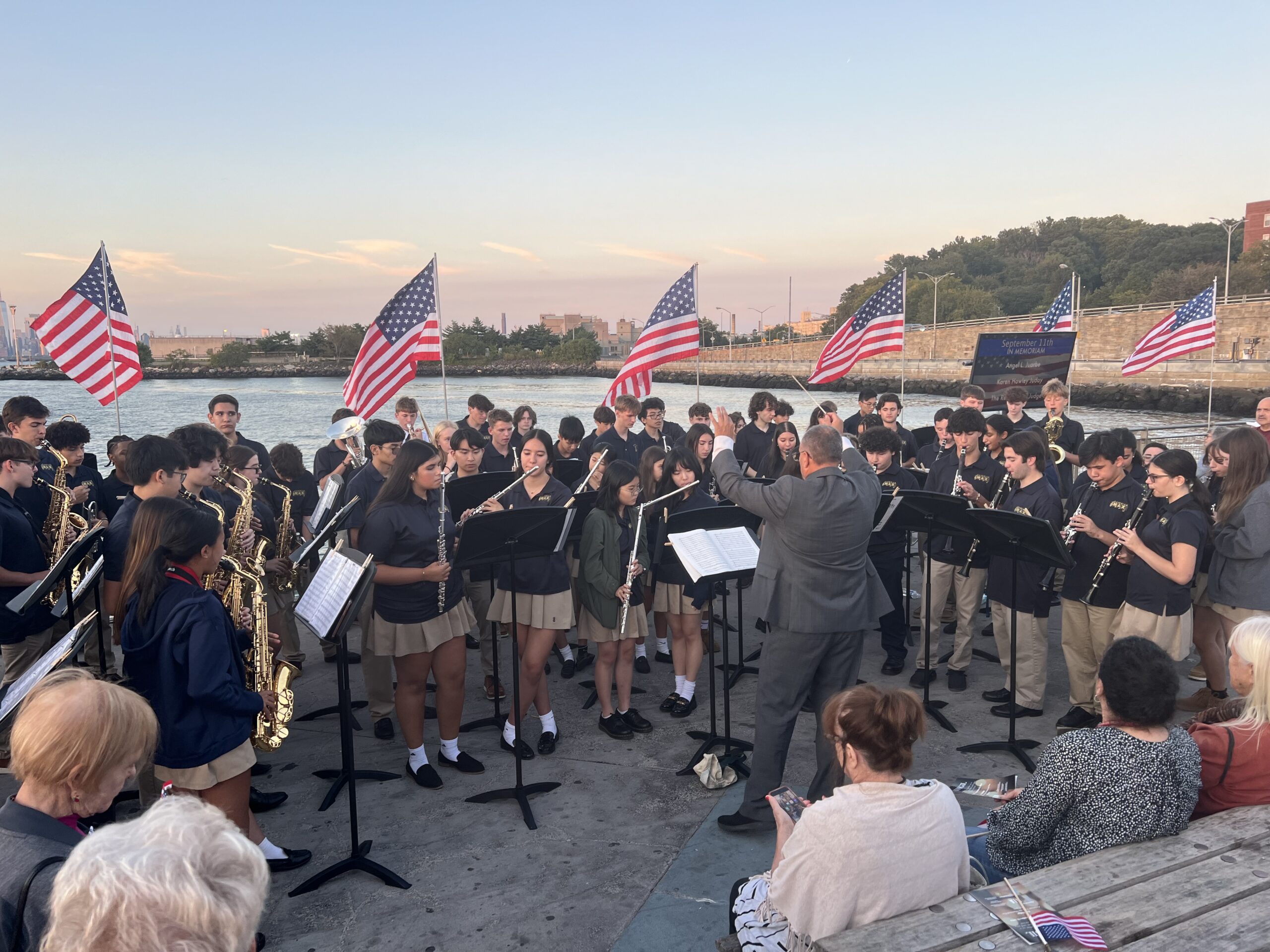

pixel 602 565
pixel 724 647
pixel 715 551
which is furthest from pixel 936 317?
pixel 715 551

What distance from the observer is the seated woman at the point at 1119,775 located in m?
2.95

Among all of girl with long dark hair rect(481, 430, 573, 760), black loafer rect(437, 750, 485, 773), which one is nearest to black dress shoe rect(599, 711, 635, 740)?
girl with long dark hair rect(481, 430, 573, 760)

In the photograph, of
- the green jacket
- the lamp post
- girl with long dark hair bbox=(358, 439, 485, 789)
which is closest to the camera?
girl with long dark hair bbox=(358, 439, 485, 789)

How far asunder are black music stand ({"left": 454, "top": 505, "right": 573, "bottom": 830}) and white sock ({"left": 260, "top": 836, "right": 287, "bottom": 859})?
1.13 m

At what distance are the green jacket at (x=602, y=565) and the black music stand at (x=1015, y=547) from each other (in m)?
2.42

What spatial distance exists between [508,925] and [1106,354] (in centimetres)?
6543

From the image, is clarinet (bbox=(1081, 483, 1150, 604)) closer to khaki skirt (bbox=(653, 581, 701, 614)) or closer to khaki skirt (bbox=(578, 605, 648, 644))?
khaki skirt (bbox=(653, 581, 701, 614))

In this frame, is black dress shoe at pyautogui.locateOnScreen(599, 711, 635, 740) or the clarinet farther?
black dress shoe at pyautogui.locateOnScreen(599, 711, 635, 740)

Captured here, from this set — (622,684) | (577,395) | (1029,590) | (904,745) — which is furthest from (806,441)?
(577,395)

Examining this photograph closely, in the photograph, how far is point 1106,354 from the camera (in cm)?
5838

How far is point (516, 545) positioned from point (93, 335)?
8112 mm

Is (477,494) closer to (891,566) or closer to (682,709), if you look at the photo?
(682,709)

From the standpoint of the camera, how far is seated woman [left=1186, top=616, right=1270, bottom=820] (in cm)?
320

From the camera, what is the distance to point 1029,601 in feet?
21.2
